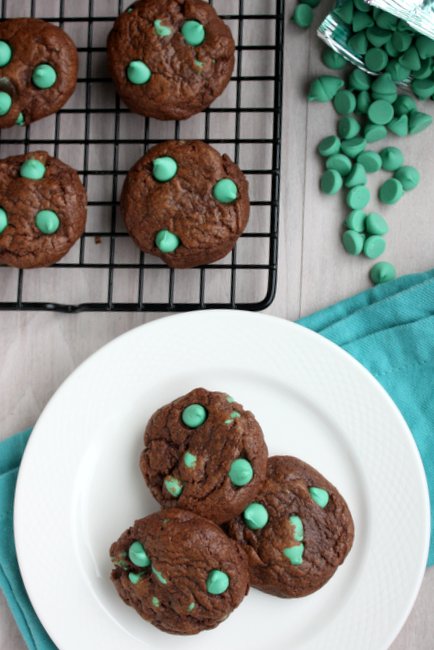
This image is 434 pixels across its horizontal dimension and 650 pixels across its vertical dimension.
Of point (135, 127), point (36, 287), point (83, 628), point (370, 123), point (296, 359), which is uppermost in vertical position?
point (370, 123)

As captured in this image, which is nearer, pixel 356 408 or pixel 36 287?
pixel 356 408

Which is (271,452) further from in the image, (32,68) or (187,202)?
(32,68)

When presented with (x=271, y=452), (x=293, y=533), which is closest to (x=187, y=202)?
(x=271, y=452)

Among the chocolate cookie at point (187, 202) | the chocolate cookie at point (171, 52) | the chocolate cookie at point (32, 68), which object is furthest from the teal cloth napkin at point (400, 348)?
the chocolate cookie at point (32, 68)

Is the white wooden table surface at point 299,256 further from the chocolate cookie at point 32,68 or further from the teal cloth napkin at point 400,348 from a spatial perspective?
the chocolate cookie at point 32,68

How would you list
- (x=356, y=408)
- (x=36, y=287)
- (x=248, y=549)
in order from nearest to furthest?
(x=248, y=549), (x=356, y=408), (x=36, y=287)

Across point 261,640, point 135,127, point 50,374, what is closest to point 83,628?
point 261,640

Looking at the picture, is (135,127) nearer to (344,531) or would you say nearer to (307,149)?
(307,149)
